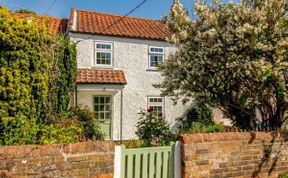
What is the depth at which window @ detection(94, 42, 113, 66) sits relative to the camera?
Result: 15195 mm

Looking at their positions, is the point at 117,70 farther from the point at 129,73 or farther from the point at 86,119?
the point at 86,119

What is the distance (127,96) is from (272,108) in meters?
8.94

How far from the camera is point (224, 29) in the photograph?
24.4 feet

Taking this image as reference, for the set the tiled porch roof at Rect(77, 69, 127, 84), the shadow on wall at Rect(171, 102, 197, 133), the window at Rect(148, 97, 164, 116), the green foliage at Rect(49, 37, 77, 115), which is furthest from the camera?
the shadow on wall at Rect(171, 102, 197, 133)

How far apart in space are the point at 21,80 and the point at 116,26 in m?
10.5

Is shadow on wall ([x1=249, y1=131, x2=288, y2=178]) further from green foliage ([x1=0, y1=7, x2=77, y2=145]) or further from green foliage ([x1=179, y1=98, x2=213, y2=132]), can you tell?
green foliage ([x1=179, y1=98, x2=213, y2=132])

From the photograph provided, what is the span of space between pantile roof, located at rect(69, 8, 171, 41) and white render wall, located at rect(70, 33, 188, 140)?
11.5 inches

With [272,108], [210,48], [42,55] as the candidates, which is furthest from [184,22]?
[42,55]

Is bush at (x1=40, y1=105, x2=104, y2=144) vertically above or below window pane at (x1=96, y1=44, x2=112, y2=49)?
below

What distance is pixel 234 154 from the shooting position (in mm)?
5785

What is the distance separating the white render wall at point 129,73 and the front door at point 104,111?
293 millimetres

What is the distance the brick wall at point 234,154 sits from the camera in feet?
17.3

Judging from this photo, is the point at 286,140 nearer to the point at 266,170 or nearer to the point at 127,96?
the point at 266,170

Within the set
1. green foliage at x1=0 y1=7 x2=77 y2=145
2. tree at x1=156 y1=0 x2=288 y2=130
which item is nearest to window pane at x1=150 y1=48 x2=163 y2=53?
tree at x1=156 y1=0 x2=288 y2=130
